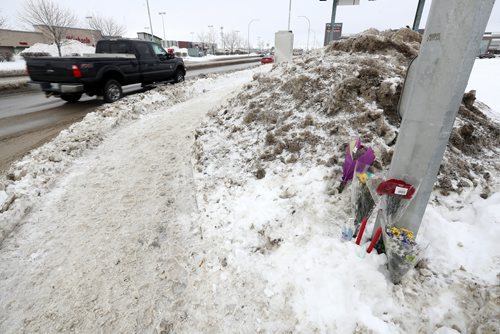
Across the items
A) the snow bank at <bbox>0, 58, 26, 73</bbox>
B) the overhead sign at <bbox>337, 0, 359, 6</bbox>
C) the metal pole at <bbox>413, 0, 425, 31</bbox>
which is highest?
the overhead sign at <bbox>337, 0, 359, 6</bbox>

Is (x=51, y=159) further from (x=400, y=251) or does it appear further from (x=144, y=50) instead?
(x=144, y=50)

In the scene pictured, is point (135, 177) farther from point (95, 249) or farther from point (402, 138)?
point (402, 138)

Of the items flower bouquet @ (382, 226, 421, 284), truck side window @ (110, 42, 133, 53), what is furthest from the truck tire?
flower bouquet @ (382, 226, 421, 284)

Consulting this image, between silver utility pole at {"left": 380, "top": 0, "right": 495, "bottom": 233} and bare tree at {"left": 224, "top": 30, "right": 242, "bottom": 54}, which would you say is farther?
bare tree at {"left": 224, "top": 30, "right": 242, "bottom": 54}

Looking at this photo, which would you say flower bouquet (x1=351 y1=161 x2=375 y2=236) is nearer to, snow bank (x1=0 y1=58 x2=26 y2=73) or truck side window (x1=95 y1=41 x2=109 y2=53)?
truck side window (x1=95 y1=41 x2=109 y2=53)

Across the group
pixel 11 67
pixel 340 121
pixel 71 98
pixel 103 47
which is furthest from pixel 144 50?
pixel 11 67

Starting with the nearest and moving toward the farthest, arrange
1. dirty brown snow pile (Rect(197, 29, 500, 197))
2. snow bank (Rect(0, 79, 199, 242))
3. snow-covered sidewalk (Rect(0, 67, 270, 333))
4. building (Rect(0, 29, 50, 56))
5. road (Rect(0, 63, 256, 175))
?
snow-covered sidewalk (Rect(0, 67, 270, 333)) → dirty brown snow pile (Rect(197, 29, 500, 197)) → snow bank (Rect(0, 79, 199, 242)) → road (Rect(0, 63, 256, 175)) → building (Rect(0, 29, 50, 56))

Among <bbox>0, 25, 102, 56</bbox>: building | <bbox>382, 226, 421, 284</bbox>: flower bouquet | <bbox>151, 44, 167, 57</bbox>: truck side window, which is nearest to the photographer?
<bbox>382, 226, 421, 284</bbox>: flower bouquet

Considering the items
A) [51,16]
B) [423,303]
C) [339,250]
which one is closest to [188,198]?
[339,250]

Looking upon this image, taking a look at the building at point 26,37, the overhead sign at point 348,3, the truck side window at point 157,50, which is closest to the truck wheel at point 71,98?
the truck side window at point 157,50

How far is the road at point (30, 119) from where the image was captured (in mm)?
5809

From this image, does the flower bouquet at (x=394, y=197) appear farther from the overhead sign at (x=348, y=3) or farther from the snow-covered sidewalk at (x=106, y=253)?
the overhead sign at (x=348, y=3)

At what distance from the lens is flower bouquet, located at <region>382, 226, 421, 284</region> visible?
1.98 m

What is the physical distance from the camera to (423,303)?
202 centimetres
